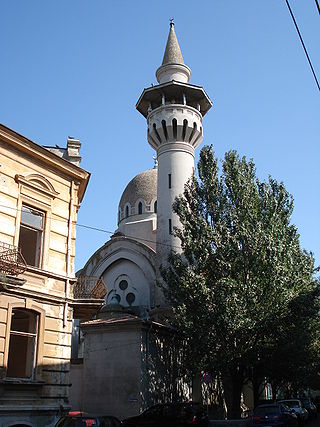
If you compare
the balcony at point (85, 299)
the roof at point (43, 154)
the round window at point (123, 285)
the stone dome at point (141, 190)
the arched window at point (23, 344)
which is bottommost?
the arched window at point (23, 344)

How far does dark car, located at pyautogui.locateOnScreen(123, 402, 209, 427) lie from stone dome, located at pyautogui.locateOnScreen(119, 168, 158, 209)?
1009 inches

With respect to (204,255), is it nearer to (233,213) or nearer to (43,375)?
(233,213)

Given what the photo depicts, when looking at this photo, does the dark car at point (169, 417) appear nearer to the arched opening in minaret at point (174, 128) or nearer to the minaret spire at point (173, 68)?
the arched opening in minaret at point (174, 128)

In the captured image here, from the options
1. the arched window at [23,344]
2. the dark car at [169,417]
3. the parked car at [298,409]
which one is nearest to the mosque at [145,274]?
the dark car at [169,417]

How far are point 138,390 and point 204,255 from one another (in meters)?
6.68

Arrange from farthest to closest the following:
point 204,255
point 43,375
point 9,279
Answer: point 204,255 → point 43,375 → point 9,279

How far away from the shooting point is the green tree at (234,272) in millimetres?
21031

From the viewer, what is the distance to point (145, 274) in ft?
119

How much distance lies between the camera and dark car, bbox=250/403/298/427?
58.5 ft

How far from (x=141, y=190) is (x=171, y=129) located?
10.6m

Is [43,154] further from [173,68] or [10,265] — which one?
[173,68]

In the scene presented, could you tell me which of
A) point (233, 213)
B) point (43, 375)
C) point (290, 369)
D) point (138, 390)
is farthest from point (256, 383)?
point (43, 375)

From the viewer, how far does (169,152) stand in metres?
34.5

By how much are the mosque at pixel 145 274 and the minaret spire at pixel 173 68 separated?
0.24 ft
